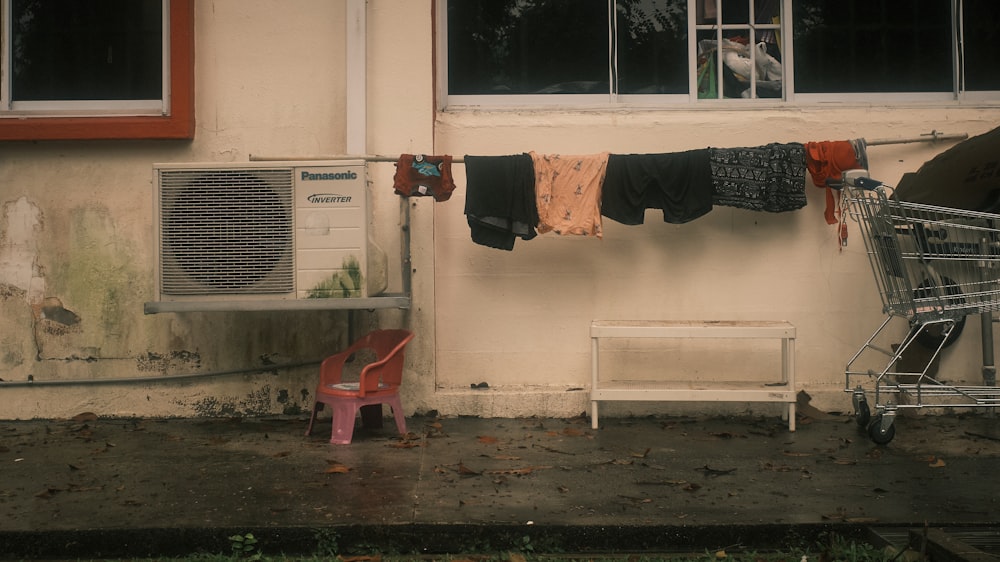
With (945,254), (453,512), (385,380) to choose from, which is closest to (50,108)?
(385,380)

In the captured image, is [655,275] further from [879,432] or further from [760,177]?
[879,432]

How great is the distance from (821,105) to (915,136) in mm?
732

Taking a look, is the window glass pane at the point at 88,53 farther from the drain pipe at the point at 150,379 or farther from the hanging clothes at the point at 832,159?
the hanging clothes at the point at 832,159

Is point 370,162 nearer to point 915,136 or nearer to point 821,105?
point 821,105

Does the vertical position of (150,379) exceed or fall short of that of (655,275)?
it falls short

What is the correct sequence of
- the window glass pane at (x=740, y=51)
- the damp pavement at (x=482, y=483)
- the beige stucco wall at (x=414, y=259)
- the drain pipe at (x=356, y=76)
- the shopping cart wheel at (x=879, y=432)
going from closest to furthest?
1. the damp pavement at (x=482, y=483)
2. the shopping cart wheel at (x=879, y=432)
3. the drain pipe at (x=356, y=76)
4. the beige stucco wall at (x=414, y=259)
5. the window glass pane at (x=740, y=51)

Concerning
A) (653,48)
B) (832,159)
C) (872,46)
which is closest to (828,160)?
(832,159)

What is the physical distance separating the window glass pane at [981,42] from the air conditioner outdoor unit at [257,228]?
4.87 meters

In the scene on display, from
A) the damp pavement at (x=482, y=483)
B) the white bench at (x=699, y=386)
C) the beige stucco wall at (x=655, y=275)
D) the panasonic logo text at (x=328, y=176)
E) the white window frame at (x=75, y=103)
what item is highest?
the white window frame at (x=75, y=103)

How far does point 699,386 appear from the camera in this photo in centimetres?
669

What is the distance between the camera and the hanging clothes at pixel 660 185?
6613 millimetres

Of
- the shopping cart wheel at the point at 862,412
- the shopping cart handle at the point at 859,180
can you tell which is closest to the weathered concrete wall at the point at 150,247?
the shopping cart handle at the point at 859,180

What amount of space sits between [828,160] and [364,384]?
140 inches

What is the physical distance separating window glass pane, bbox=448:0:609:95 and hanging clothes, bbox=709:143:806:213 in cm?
136
